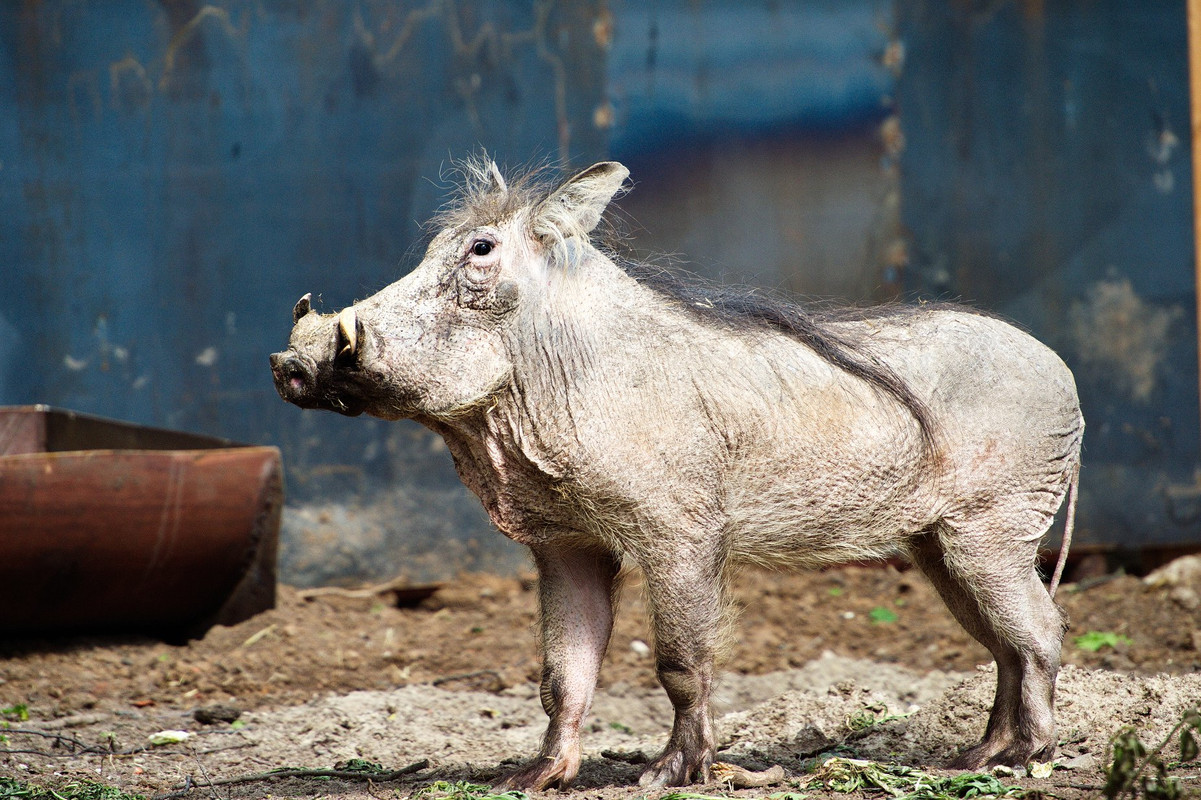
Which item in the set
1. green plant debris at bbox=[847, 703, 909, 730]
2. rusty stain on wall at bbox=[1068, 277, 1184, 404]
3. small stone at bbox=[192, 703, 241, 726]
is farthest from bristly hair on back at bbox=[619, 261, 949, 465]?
rusty stain on wall at bbox=[1068, 277, 1184, 404]

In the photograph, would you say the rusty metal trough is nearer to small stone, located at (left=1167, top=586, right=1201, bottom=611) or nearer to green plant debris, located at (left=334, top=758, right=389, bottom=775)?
green plant debris, located at (left=334, top=758, right=389, bottom=775)

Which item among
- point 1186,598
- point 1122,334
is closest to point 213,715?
point 1186,598

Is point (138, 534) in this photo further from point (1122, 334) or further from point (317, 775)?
point (1122, 334)

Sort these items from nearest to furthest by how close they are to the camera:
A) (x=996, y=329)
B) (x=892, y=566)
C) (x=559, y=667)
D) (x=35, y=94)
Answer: (x=559, y=667)
(x=996, y=329)
(x=35, y=94)
(x=892, y=566)

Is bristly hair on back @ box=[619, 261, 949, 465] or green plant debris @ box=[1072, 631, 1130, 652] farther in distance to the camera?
green plant debris @ box=[1072, 631, 1130, 652]

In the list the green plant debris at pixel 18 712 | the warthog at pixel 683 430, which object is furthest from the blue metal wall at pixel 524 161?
the warthog at pixel 683 430

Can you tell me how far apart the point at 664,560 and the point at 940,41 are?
4.68m

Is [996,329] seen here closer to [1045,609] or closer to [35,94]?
[1045,609]

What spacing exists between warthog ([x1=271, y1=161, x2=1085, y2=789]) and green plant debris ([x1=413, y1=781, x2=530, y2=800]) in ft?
0.51

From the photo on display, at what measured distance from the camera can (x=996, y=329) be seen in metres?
4.28

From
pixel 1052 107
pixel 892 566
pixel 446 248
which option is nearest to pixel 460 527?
pixel 892 566

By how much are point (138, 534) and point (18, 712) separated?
89 cm

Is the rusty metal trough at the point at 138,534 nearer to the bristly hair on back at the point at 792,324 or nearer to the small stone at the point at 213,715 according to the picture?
the small stone at the point at 213,715

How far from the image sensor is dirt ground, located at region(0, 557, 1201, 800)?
4.34 meters
